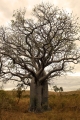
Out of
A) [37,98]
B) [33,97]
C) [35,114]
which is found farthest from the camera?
[33,97]

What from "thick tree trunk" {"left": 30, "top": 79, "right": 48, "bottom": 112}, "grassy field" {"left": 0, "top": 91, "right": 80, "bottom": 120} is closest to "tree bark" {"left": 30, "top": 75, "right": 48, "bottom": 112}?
"thick tree trunk" {"left": 30, "top": 79, "right": 48, "bottom": 112}

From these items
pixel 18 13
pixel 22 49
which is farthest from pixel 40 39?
pixel 18 13

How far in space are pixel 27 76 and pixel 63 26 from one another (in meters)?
4.66

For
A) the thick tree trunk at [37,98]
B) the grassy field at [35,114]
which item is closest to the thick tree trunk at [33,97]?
the thick tree trunk at [37,98]

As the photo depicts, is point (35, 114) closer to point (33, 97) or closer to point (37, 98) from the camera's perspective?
point (37, 98)

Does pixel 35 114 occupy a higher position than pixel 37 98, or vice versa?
pixel 37 98

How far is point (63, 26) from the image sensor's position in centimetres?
1677

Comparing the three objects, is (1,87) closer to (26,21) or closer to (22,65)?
(22,65)

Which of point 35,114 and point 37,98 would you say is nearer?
point 35,114

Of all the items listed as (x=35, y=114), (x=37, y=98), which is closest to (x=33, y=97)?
(x=37, y=98)

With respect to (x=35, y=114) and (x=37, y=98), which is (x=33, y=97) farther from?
(x=35, y=114)

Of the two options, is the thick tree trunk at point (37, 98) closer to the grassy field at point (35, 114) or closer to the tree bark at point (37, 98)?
the tree bark at point (37, 98)

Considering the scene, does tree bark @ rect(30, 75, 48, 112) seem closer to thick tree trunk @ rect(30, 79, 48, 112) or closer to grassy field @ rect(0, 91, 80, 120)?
thick tree trunk @ rect(30, 79, 48, 112)

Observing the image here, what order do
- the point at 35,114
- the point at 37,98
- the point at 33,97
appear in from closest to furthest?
1. the point at 35,114
2. the point at 37,98
3. the point at 33,97
